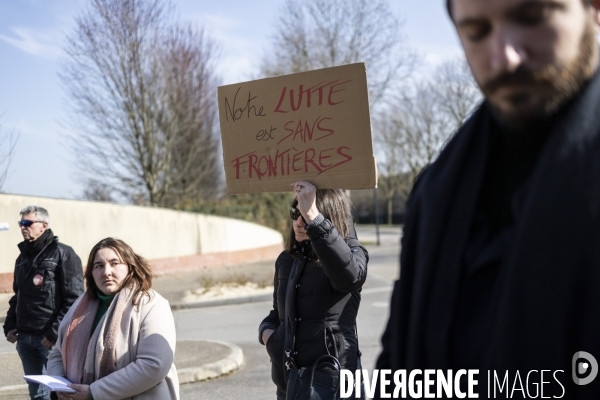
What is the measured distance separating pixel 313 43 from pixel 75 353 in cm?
3142

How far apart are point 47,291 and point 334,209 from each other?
3.29 meters

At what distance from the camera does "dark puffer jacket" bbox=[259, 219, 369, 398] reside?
11.7 ft

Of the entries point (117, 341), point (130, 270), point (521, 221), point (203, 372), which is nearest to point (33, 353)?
point (203, 372)

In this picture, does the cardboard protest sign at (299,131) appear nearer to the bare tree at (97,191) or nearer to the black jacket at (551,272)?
the black jacket at (551,272)

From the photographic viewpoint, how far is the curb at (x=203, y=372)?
695cm

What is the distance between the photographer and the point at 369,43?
1316 inches

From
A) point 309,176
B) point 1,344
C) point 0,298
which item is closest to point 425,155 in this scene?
point 0,298

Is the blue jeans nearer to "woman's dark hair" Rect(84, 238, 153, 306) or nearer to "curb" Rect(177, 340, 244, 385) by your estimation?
"curb" Rect(177, 340, 244, 385)

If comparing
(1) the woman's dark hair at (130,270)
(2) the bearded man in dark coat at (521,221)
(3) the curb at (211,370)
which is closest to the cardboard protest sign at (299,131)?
(1) the woman's dark hair at (130,270)

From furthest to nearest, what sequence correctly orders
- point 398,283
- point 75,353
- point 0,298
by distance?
point 0,298 < point 75,353 < point 398,283

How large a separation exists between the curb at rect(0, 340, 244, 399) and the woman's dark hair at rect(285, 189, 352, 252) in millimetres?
3923

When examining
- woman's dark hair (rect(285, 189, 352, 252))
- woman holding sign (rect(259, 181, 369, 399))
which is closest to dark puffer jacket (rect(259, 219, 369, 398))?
woman holding sign (rect(259, 181, 369, 399))

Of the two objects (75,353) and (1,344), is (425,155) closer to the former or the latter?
(1,344)

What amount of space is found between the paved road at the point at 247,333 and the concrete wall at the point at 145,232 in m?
5.30
